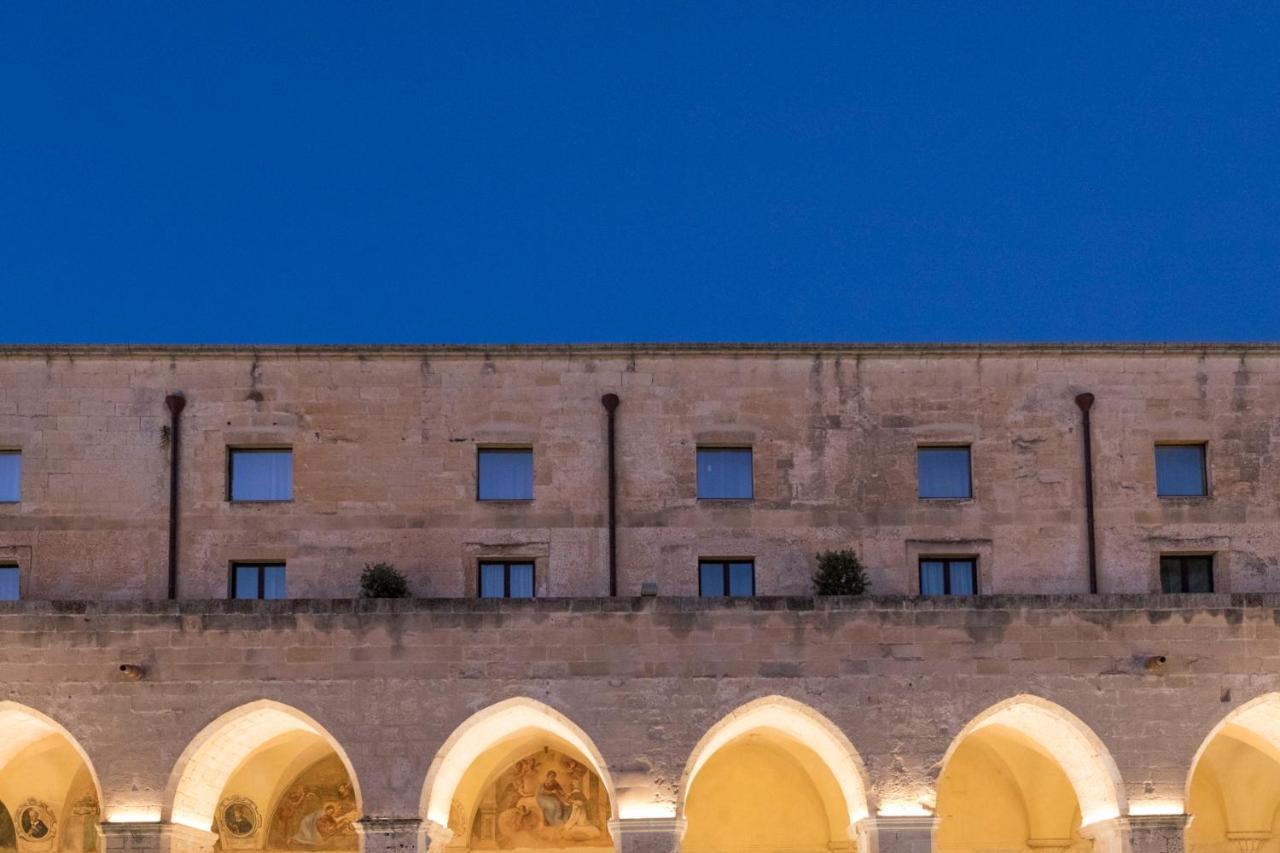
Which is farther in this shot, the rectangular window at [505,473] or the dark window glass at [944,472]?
the dark window glass at [944,472]

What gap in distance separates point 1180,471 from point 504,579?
40.5 feet

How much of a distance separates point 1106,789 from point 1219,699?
219 cm

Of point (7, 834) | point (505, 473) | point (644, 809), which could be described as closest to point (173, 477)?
point (505, 473)

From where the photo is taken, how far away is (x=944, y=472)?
112 ft

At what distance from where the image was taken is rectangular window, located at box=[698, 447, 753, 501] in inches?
→ 1342

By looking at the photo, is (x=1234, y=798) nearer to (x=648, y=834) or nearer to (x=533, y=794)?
(x=648, y=834)

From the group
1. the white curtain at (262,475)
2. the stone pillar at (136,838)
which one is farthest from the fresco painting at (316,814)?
the stone pillar at (136,838)

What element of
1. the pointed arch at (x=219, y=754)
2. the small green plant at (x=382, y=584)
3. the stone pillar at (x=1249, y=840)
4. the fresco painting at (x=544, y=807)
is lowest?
the stone pillar at (x=1249, y=840)

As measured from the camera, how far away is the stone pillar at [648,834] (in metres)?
28.2

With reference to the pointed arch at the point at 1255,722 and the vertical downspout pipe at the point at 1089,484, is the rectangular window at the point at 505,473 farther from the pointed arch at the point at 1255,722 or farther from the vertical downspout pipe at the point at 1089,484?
the pointed arch at the point at 1255,722

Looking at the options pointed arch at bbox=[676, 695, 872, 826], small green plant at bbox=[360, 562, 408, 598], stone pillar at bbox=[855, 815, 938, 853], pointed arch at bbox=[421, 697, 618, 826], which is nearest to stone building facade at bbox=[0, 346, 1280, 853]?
small green plant at bbox=[360, 562, 408, 598]

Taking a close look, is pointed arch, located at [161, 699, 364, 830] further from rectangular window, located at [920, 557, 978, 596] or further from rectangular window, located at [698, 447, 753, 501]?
rectangular window, located at [920, 557, 978, 596]

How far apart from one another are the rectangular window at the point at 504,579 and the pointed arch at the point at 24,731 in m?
7.40

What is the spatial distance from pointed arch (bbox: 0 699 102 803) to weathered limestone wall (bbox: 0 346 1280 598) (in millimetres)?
2794
